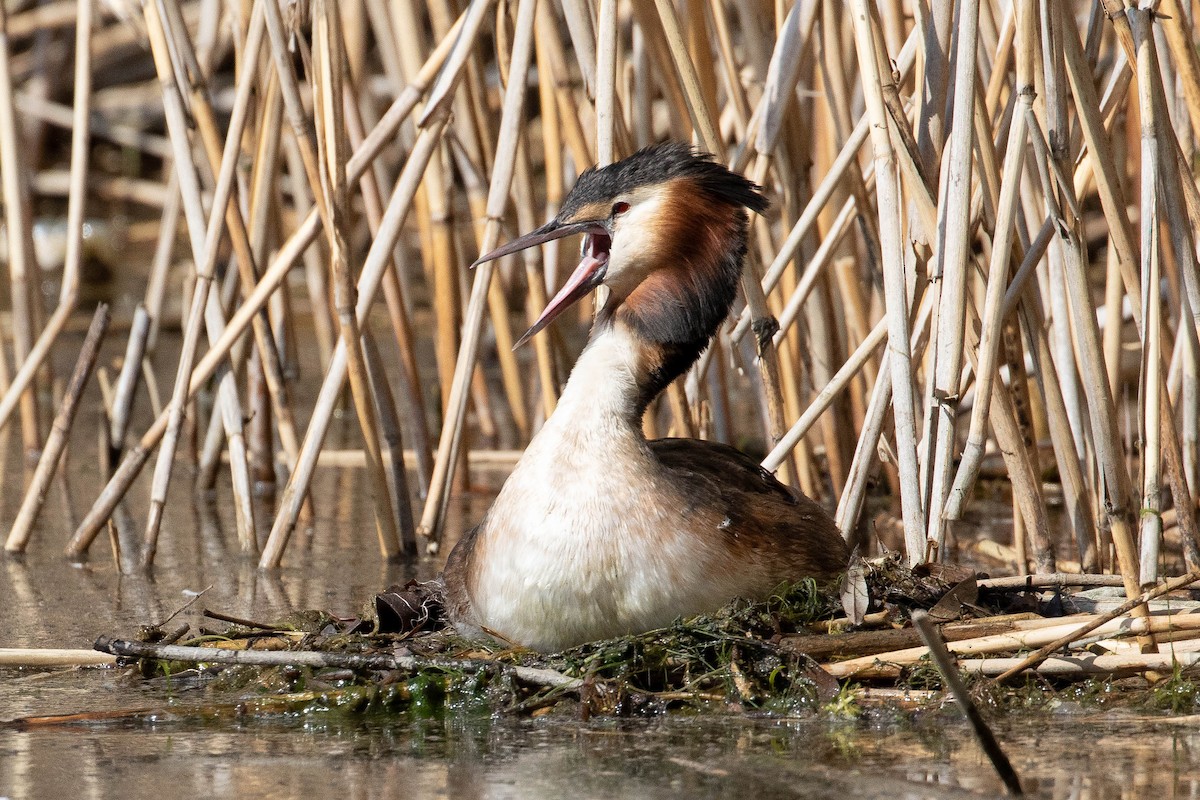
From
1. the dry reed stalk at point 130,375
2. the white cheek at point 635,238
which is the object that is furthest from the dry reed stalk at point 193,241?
the white cheek at point 635,238

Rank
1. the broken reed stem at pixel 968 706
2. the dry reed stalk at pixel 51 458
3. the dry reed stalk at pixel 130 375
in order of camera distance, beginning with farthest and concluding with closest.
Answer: the dry reed stalk at pixel 130 375 → the dry reed stalk at pixel 51 458 → the broken reed stem at pixel 968 706

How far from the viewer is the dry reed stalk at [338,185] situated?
450 centimetres

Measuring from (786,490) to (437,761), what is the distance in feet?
4.62

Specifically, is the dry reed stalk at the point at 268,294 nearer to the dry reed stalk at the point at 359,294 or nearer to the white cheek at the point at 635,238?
the dry reed stalk at the point at 359,294

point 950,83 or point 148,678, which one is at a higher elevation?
point 950,83

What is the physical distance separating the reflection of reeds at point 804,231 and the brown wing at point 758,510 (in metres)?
0.18

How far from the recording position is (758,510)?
3832 mm

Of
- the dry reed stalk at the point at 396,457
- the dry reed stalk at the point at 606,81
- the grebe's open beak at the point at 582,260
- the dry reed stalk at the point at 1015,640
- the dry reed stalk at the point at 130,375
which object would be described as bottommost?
the dry reed stalk at the point at 1015,640

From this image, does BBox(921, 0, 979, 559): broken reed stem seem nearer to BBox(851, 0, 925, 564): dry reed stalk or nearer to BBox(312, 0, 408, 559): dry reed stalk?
BBox(851, 0, 925, 564): dry reed stalk

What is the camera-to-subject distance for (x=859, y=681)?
3.46 meters

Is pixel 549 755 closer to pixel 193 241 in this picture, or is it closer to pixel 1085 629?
pixel 1085 629

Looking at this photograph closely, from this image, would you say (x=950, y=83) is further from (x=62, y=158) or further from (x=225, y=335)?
(x=62, y=158)

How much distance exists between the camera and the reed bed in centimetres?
365

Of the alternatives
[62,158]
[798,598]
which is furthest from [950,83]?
[62,158]
